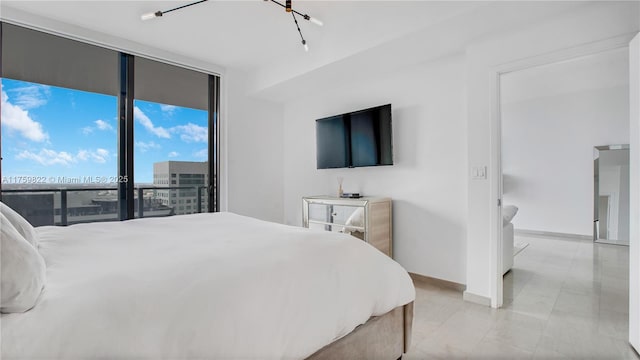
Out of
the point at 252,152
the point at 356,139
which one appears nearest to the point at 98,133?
the point at 252,152

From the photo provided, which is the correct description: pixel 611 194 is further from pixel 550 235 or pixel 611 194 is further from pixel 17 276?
pixel 17 276

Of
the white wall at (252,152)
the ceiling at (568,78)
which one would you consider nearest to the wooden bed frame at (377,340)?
the white wall at (252,152)

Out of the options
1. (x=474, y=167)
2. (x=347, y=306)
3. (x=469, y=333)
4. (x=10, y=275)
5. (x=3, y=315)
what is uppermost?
(x=474, y=167)

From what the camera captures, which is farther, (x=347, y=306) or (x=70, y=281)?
(x=347, y=306)

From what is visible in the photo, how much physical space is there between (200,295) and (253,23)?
280 cm

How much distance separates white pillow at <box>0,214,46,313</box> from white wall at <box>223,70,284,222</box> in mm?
3274

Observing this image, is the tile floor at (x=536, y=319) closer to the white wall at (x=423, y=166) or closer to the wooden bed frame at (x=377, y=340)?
the wooden bed frame at (x=377, y=340)

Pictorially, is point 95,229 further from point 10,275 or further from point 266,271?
point 266,271

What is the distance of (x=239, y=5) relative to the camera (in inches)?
104

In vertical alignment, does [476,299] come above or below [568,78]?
below

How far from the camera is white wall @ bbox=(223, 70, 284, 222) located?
4164 mm

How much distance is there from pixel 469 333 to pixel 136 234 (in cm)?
226

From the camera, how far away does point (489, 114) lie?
99.5 inches

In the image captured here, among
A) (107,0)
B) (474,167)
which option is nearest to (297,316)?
(474,167)
